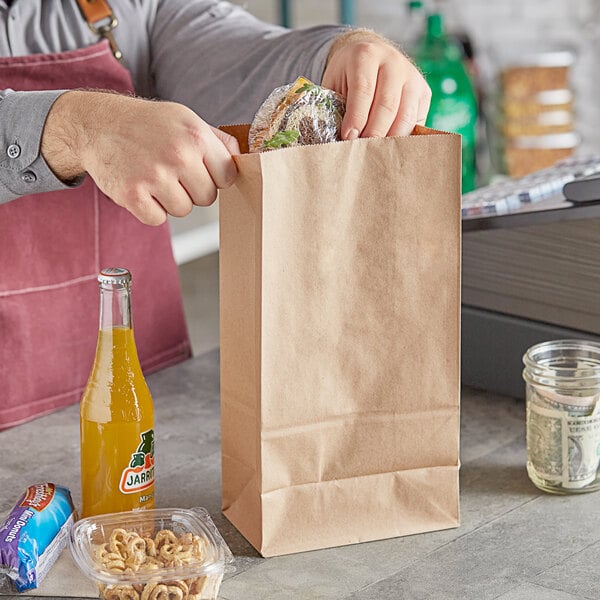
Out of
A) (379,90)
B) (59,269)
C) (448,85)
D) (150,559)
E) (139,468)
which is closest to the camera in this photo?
(150,559)

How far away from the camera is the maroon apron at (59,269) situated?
4.91ft

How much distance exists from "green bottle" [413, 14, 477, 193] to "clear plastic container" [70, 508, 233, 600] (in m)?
1.80

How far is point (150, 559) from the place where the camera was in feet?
3.34

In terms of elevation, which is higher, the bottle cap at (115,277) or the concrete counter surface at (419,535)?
the bottle cap at (115,277)

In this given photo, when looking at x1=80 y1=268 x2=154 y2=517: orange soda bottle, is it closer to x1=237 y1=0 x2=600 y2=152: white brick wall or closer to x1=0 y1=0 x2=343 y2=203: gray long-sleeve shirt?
x1=0 y1=0 x2=343 y2=203: gray long-sleeve shirt

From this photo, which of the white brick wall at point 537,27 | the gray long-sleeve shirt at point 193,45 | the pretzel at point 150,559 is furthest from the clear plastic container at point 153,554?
the white brick wall at point 537,27

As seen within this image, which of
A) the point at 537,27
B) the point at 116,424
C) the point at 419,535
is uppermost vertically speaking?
the point at 537,27

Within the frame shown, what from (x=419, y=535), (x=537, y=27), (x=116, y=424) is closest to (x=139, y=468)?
(x=116, y=424)

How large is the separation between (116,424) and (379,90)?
0.46 m

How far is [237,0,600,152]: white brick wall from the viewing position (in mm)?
3418

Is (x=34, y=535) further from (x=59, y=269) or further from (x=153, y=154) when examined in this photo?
(x=59, y=269)

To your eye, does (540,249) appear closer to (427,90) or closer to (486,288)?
(486,288)

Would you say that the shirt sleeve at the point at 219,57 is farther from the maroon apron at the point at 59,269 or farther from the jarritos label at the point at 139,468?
the jarritos label at the point at 139,468

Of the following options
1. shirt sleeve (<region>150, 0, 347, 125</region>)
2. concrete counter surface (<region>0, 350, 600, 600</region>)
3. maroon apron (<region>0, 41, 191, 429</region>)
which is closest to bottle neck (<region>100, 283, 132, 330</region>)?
concrete counter surface (<region>0, 350, 600, 600</region>)
